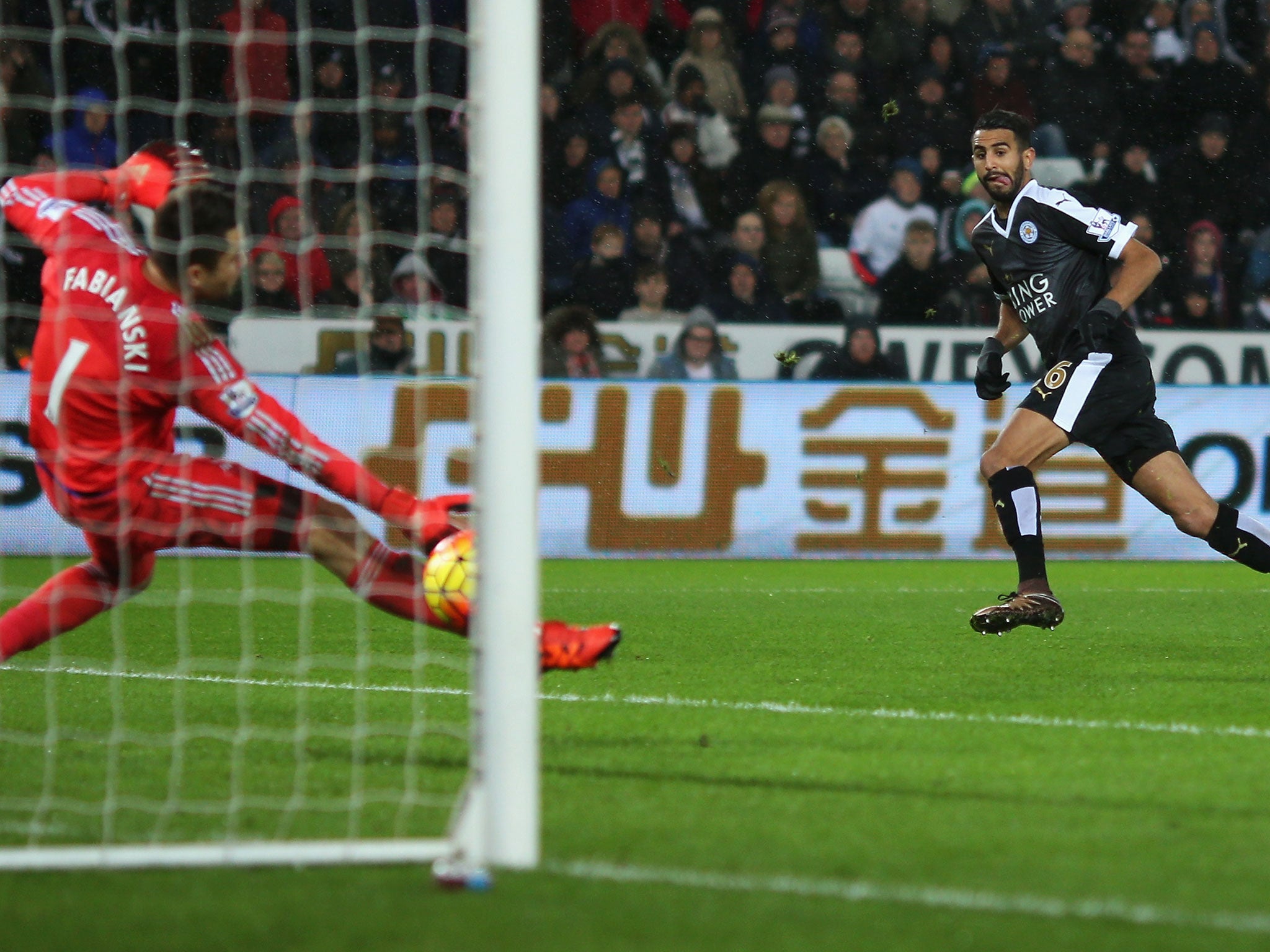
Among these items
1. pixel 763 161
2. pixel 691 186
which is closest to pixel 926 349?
pixel 763 161

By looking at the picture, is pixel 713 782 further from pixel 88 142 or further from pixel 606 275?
pixel 606 275

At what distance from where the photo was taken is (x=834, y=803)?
379 centimetres

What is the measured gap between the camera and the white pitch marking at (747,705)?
484 centimetres

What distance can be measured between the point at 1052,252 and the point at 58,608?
12.1 ft

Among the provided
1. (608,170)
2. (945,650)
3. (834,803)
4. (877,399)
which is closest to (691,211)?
(608,170)

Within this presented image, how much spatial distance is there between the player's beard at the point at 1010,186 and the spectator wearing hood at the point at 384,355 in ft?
15.8

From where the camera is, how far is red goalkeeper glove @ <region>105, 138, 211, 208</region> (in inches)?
181

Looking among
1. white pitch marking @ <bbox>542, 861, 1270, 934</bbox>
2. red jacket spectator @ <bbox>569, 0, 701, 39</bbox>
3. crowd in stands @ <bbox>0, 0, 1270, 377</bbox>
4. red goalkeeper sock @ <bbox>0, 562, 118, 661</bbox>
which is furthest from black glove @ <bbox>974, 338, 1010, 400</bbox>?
red jacket spectator @ <bbox>569, 0, 701, 39</bbox>

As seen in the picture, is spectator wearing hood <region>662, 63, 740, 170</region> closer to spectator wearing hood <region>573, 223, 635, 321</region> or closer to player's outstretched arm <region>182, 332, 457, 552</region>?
spectator wearing hood <region>573, 223, 635, 321</region>

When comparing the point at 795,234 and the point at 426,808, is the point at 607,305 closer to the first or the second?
the point at 795,234

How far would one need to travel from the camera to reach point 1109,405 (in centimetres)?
620

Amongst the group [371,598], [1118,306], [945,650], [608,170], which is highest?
[608,170]

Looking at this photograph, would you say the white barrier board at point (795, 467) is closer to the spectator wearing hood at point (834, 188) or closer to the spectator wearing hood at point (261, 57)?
the spectator wearing hood at point (261, 57)

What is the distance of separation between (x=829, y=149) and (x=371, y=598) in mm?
8823
